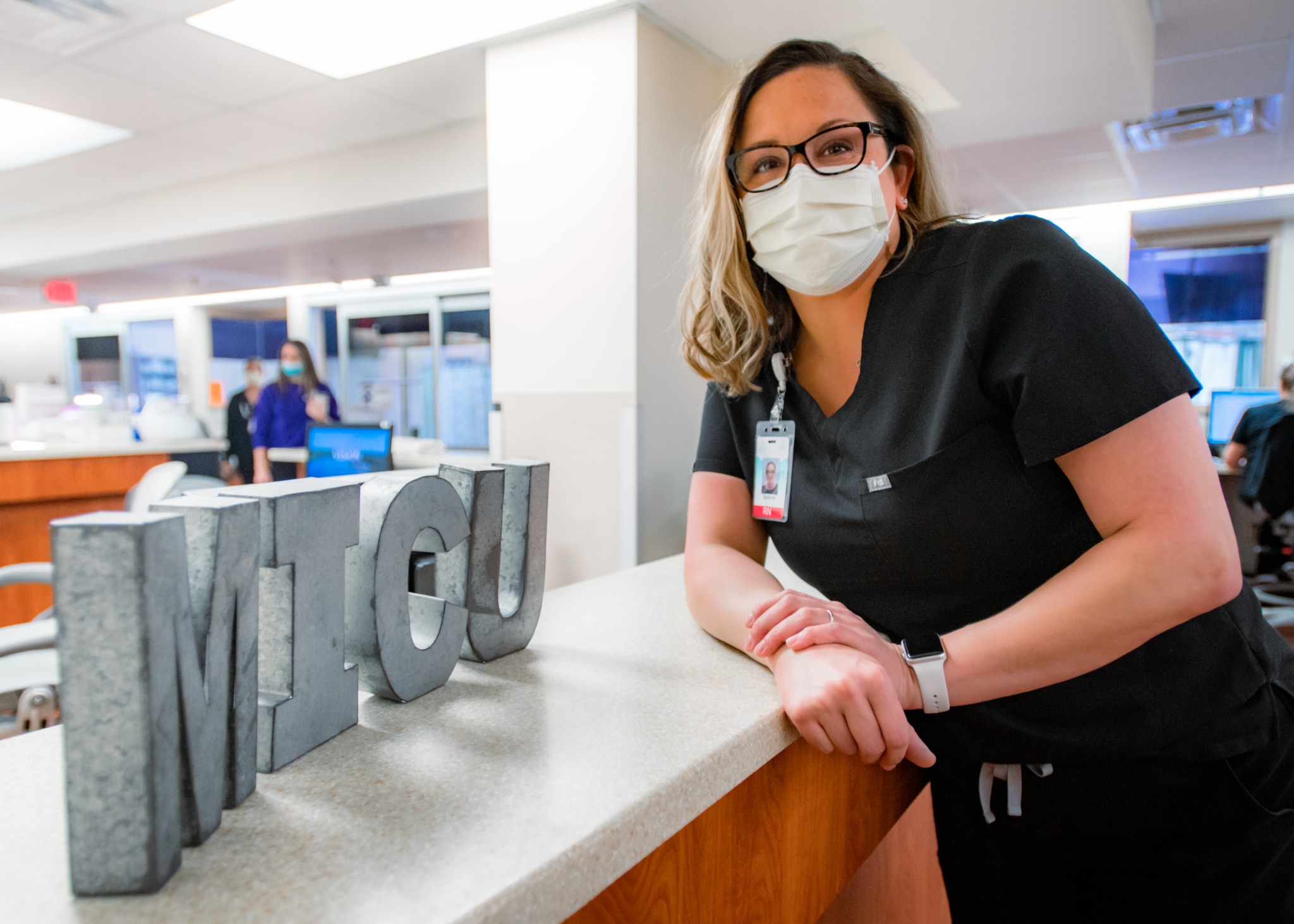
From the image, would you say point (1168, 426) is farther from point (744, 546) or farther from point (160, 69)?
point (160, 69)

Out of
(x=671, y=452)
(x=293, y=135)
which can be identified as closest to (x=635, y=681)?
(x=671, y=452)

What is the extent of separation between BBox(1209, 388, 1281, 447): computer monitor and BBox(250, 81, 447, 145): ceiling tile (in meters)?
5.66

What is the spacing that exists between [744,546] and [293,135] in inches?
179

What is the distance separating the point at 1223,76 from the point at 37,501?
591cm

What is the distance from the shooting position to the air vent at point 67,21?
2916mm

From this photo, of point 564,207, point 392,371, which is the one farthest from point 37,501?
point 392,371

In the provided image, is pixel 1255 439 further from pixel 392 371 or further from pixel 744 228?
pixel 392 371

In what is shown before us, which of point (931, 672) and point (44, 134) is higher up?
point (44, 134)

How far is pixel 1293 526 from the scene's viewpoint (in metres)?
4.61

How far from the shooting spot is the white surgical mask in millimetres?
990

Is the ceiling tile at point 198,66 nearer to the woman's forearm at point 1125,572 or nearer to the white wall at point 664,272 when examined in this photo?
the white wall at point 664,272

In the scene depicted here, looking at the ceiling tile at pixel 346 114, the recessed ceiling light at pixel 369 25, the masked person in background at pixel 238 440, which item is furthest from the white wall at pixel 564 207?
the masked person in background at pixel 238 440

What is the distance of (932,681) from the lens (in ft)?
2.51

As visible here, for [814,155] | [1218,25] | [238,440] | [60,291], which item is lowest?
[238,440]
